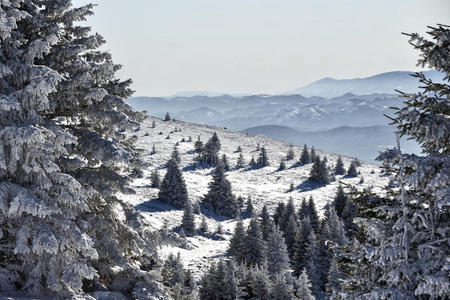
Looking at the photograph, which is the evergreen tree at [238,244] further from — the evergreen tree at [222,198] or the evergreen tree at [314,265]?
the evergreen tree at [222,198]

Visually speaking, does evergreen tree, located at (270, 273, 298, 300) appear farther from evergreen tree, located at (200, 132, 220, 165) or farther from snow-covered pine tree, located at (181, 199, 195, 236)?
evergreen tree, located at (200, 132, 220, 165)

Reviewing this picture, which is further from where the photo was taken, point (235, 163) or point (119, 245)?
point (235, 163)

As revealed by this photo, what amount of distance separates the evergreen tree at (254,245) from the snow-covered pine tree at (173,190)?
70.4ft

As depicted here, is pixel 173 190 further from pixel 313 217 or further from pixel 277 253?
pixel 277 253

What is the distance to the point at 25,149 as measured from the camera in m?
8.83

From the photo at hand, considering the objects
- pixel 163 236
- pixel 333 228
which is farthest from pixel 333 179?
pixel 163 236

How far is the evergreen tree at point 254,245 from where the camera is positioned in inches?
1624

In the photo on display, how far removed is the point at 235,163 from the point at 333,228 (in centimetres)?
6157

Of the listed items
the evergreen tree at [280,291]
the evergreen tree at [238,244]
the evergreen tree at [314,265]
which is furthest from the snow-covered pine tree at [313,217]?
the evergreen tree at [280,291]

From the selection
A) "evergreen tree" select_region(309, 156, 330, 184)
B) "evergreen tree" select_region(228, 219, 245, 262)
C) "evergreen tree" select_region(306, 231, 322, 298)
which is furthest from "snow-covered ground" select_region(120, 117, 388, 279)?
"evergreen tree" select_region(306, 231, 322, 298)

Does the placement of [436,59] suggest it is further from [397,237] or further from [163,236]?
[163,236]

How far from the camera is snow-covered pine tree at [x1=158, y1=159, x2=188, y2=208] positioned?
61.2 m

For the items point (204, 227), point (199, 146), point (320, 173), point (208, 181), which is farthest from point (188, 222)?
point (199, 146)

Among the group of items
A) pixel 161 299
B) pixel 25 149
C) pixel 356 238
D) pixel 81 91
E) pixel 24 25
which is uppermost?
pixel 24 25
